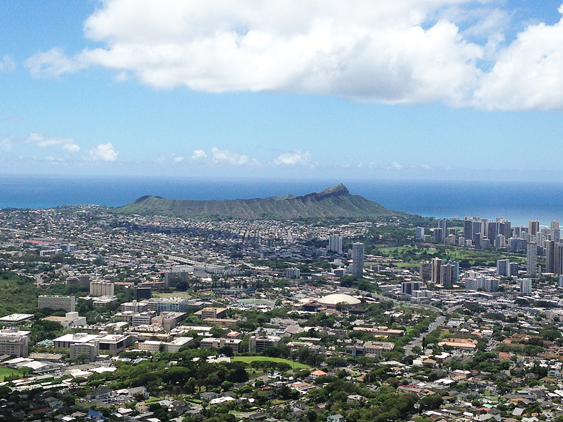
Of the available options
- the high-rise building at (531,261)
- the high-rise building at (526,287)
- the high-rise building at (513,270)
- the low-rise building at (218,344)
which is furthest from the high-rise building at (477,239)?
the low-rise building at (218,344)

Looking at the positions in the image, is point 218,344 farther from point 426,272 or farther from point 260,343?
point 426,272

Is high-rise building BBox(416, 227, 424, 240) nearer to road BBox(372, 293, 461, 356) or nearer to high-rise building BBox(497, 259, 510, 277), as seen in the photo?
high-rise building BBox(497, 259, 510, 277)

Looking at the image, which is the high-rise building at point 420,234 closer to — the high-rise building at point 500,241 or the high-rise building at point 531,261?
the high-rise building at point 500,241

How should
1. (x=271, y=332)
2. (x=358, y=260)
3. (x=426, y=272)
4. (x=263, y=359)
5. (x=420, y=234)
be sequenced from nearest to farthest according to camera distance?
1. (x=263, y=359)
2. (x=271, y=332)
3. (x=426, y=272)
4. (x=358, y=260)
5. (x=420, y=234)

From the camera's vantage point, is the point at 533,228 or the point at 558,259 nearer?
the point at 558,259

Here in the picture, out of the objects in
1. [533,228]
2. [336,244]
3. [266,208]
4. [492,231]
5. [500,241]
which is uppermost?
[266,208]

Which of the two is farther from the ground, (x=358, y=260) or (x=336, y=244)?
(x=336, y=244)

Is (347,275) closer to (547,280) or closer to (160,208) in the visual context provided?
(547,280)

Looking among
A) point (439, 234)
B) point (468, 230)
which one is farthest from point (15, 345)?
point (468, 230)
